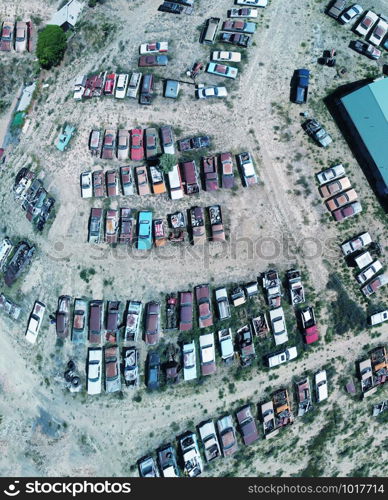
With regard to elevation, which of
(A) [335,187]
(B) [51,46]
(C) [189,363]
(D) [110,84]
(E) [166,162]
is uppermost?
(B) [51,46]

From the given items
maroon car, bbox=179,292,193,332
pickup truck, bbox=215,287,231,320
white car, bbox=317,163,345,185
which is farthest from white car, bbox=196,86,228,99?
maroon car, bbox=179,292,193,332

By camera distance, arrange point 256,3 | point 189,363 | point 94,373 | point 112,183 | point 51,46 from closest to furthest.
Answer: point 189,363, point 94,373, point 112,183, point 256,3, point 51,46

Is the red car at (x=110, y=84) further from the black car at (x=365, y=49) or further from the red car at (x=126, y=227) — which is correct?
the black car at (x=365, y=49)

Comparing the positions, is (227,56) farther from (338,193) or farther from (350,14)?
(338,193)

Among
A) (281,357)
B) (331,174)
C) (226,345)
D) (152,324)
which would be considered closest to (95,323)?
(152,324)

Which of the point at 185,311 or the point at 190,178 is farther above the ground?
the point at 190,178

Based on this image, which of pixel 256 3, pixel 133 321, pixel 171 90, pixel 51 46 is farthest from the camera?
pixel 51 46

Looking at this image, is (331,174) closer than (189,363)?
No
